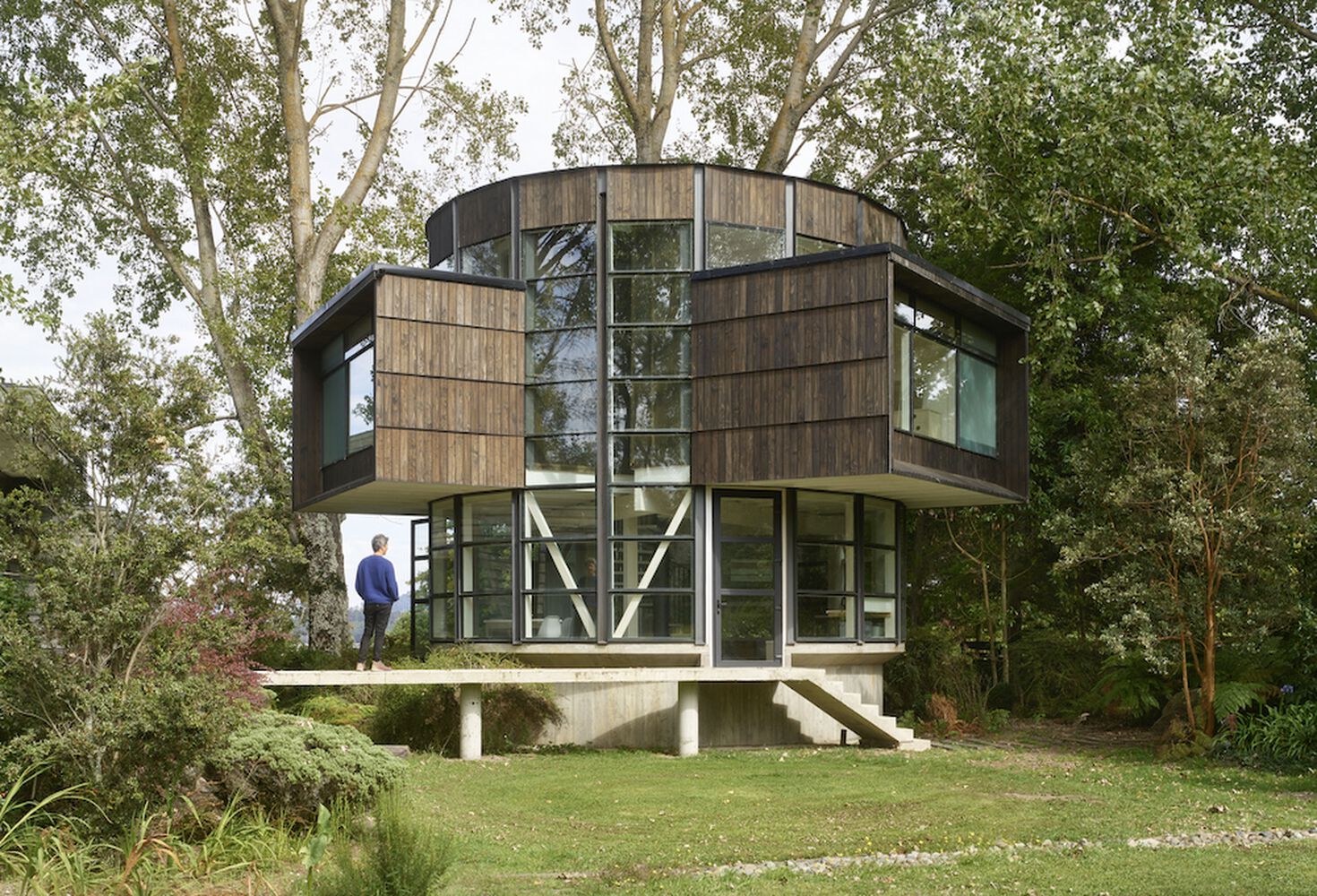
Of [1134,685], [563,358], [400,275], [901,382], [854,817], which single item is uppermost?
[400,275]

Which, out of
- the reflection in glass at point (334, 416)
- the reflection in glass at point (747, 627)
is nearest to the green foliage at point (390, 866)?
the reflection in glass at point (747, 627)

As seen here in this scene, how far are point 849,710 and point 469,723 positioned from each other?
497 cm

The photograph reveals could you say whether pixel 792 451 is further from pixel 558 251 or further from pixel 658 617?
pixel 558 251

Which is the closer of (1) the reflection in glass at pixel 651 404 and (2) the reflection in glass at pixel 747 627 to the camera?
(2) the reflection in glass at pixel 747 627

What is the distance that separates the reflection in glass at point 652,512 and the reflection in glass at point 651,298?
93.4 inches

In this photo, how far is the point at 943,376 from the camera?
1905 centimetres

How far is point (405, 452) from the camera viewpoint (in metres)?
18.0

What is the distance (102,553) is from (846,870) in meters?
5.58

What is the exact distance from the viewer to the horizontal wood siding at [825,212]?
1947 cm

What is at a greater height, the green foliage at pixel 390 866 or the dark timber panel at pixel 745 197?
the dark timber panel at pixel 745 197

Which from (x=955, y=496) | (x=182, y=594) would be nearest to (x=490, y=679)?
(x=182, y=594)

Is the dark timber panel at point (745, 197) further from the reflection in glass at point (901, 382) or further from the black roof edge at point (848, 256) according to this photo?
the reflection in glass at point (901, 382)

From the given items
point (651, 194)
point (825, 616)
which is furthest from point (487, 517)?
point (651, 194)

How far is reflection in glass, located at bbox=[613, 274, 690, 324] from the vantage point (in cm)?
1866
